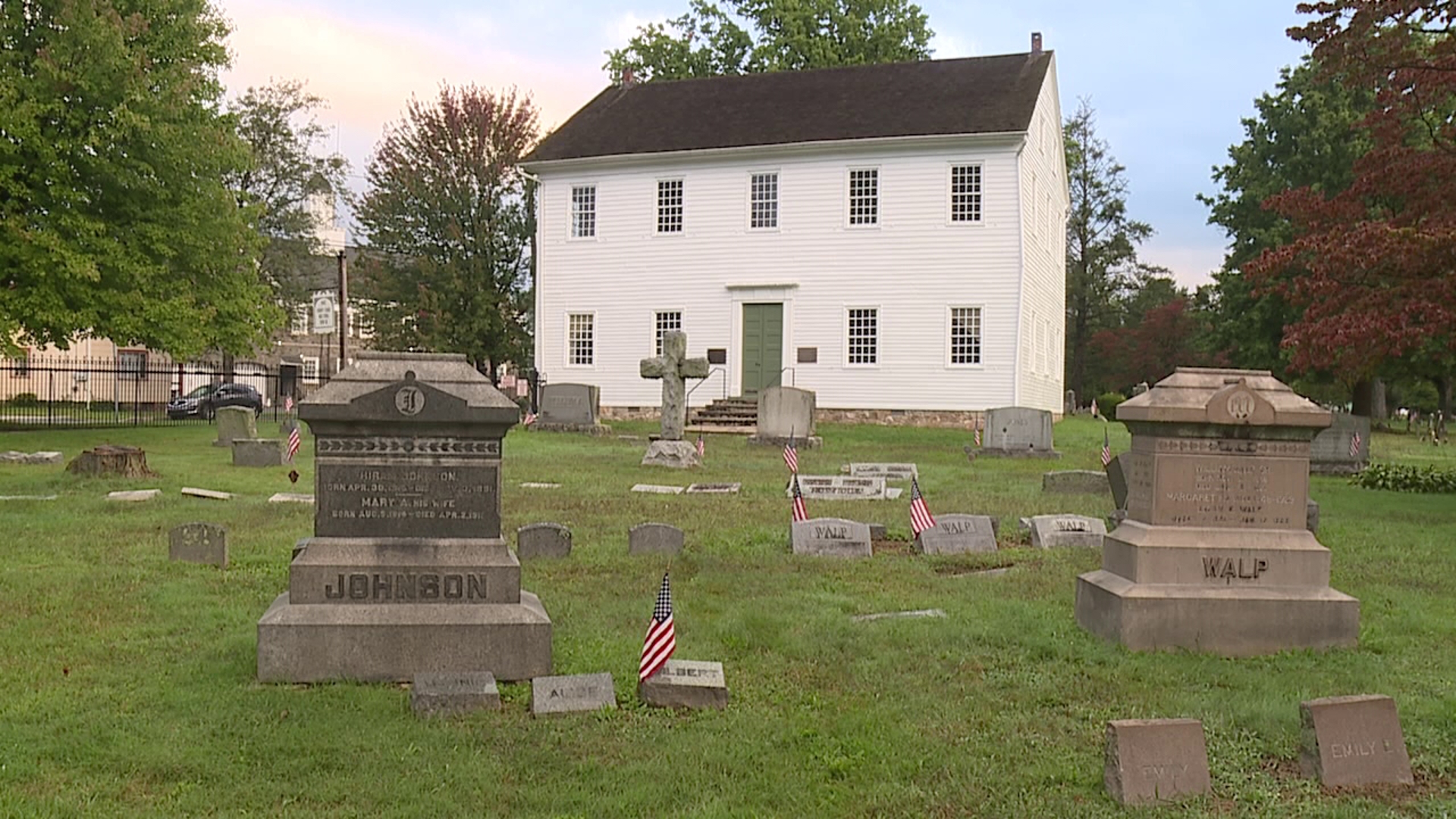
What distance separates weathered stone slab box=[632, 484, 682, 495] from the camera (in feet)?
52.4

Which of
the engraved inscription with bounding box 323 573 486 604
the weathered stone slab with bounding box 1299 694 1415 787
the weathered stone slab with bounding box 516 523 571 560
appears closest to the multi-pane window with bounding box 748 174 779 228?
the weathered stone slab with bounding box 516 523 571 560

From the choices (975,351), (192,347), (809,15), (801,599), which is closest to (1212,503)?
(801,599)

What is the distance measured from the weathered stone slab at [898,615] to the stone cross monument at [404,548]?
2372 mm

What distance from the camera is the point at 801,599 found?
852 cm

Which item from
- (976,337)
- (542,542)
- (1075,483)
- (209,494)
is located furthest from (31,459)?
(976,337)

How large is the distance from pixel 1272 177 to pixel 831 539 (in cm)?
3580

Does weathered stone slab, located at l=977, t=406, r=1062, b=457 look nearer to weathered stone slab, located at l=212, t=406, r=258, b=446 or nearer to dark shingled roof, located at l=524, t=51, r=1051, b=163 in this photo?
dark shingled roof, located at l=524, t=51, r=1051, b=163

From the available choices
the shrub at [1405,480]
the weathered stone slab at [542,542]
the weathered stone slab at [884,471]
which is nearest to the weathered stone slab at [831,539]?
the weathered stone slab at [542,542]

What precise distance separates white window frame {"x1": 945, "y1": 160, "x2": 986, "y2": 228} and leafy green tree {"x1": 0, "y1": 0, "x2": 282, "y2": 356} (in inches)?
701

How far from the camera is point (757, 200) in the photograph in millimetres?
33719

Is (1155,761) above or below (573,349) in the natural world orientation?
below

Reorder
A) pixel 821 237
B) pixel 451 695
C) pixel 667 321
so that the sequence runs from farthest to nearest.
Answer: pixel 667 321
pixel 821 237
pixel 451 695

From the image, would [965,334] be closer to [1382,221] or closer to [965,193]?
[965,193]

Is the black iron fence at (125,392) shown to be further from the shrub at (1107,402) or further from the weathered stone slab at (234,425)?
the shrub at (1107,402)
